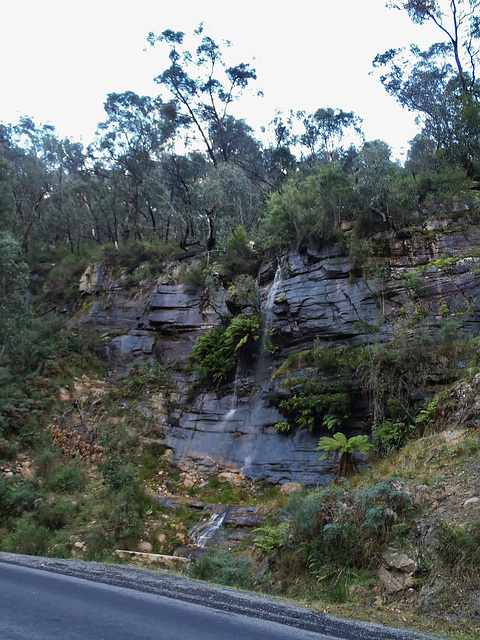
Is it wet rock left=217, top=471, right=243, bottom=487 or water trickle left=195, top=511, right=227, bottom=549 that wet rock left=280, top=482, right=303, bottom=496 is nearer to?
wet rock left=217, top=471, right=243, bottom=487

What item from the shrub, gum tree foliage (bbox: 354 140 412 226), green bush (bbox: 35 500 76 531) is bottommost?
green bush (bbox: 35 500 76 531)

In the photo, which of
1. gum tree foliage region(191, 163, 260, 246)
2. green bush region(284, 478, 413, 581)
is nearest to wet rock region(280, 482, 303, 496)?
green bush region(284, 478, 413, 581)

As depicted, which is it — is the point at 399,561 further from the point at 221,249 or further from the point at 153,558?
the point at 221,249

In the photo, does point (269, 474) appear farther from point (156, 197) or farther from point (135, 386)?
point (156, 197)

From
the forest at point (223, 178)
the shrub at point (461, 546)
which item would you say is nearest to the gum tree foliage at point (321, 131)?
the forest at point (223, 178)

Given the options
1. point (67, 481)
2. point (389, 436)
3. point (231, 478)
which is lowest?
point (67, 481)

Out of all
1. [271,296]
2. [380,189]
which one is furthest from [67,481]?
[380,189]

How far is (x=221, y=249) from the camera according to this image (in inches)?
766

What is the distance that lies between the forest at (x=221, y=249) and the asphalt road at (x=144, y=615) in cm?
174

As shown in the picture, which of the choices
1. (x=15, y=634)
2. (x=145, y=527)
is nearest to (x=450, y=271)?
(x=145, y=527)

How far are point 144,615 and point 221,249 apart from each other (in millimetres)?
16919

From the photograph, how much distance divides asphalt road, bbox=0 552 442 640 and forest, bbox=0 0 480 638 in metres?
1.74

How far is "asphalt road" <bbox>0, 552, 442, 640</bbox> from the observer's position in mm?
3246

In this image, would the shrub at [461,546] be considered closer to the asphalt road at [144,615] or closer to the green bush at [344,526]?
the green bush at [344,526]
